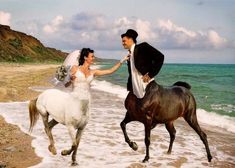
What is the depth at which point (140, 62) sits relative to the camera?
7.15 m

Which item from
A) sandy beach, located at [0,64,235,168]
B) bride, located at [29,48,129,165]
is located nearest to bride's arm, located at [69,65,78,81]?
bride, located at [29,48,129,165]

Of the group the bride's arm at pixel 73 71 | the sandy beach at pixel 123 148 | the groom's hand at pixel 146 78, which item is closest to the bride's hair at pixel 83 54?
the bride's arm at pixel 73 71

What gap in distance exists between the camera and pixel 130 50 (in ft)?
23.9

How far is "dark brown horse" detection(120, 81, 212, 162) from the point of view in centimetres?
735

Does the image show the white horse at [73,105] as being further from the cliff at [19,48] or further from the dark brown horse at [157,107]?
the cliff at [19,48]

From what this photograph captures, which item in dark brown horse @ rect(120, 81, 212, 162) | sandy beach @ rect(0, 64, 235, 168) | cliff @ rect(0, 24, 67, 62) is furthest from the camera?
cliff @ rect(0, 24, 67, 62)

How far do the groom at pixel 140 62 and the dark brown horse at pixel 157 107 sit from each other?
16 centimetres

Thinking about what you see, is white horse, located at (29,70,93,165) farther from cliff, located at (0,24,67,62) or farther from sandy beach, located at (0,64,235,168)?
cliff, located at (0,24,67,62)

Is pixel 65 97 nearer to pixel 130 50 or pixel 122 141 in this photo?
pixel 130 50

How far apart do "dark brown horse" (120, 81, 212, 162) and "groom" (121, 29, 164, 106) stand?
0.54ft

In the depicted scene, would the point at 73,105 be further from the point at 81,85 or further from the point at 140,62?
the point at 140,62

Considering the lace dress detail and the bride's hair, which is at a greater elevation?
the bride's hair

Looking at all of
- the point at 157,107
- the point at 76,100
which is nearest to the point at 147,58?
the point at 157,107

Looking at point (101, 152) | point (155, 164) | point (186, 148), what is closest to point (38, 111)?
point (101, 152)
